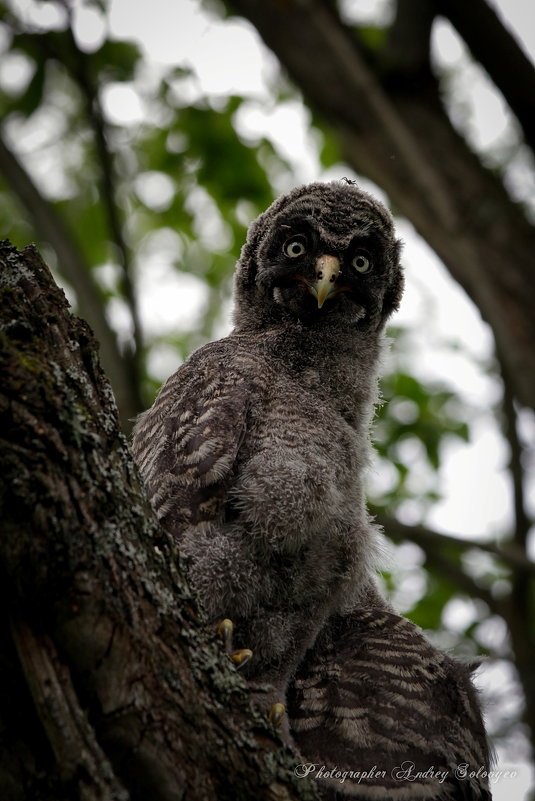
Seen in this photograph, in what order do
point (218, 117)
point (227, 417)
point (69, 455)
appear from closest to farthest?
point (69, 455), point (227, 417), point (218, 117)

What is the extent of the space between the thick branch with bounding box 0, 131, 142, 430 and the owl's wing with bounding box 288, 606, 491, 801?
2.16 meters

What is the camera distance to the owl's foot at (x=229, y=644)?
2832 mm

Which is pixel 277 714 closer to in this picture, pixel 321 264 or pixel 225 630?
pixel 225 630

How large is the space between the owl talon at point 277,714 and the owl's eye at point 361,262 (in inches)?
81.0

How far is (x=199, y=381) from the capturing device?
3658 millimetres

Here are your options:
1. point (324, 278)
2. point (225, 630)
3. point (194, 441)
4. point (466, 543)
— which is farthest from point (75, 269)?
point (225, 630)

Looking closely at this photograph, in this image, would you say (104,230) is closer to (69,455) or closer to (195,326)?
(195,326)

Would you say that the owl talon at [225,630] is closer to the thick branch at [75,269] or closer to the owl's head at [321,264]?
the owl's head at [321,264]

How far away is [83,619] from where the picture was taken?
1993mm

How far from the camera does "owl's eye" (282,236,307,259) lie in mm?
4098

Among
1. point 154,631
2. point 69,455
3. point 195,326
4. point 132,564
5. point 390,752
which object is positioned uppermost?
point 195,326

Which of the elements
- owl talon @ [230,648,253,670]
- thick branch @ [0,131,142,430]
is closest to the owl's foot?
owl talon @ [230,648,253,670]

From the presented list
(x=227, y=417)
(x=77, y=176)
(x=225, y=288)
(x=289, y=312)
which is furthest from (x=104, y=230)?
(x=227, y=417)

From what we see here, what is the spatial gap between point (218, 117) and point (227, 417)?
348 cm
